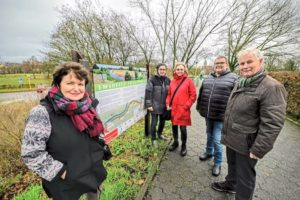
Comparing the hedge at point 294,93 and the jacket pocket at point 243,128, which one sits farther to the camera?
the hedge at point 294,93

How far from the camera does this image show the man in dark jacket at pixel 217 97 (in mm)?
2580

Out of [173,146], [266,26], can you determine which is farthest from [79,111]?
[266,26]

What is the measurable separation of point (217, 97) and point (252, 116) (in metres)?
1.02

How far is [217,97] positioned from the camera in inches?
105

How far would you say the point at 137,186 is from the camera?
2.52 m

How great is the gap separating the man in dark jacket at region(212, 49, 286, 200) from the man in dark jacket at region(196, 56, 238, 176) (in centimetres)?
69

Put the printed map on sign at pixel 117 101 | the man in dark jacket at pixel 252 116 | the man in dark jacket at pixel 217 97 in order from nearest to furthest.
→ the man in dark jacket at pixel 252 116 → the printed map on sign at pixel 117 101 → the man in dark jacket at pixel 217 97

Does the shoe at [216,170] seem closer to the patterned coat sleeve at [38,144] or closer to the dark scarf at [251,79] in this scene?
the dark scarf at [251,79]

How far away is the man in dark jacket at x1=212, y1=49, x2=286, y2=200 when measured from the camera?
1.52 metres

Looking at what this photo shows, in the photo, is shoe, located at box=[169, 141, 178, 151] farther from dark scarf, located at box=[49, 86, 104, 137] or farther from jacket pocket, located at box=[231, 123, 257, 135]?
dark scarf, located at box=[49, 86, 104, 137]

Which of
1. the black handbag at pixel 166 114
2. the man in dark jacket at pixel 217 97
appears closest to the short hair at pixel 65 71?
the man in dark jacket at pixel 217 97

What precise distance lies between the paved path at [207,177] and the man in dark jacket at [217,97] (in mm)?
383

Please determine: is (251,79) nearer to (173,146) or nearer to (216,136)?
(216,136)

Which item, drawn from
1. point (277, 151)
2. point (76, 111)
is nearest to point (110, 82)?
point (76, 111)
